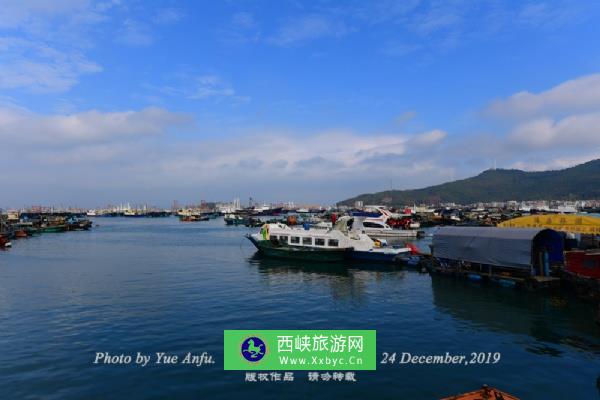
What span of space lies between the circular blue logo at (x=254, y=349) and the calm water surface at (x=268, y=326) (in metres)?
0.98

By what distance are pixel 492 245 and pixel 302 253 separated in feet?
78.3

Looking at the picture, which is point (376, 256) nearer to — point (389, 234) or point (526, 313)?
point (526, 313)

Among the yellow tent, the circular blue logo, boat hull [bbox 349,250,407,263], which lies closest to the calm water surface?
the circular blue logo

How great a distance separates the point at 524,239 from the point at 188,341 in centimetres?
2816

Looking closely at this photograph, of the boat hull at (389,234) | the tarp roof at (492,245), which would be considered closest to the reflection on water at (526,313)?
the tarp roof at (492,245)

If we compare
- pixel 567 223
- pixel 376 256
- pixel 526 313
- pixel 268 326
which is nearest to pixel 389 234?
pixel 376 256

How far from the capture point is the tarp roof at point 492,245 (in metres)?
33.2

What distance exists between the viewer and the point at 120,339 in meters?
21.4

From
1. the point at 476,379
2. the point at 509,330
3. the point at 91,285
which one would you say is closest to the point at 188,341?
the point at 476,379

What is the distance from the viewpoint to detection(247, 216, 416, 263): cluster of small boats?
50531mm

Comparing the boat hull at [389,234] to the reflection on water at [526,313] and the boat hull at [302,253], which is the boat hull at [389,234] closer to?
the boat hull at [302,253]

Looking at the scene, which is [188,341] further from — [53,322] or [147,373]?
[53,322]

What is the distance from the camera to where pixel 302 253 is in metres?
51.9

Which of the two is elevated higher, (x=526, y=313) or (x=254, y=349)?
(x=254, y=349)
